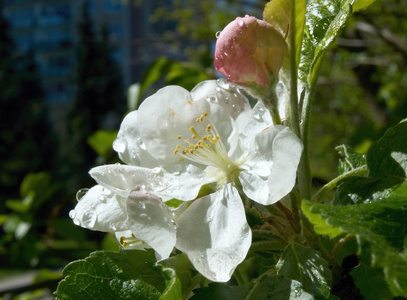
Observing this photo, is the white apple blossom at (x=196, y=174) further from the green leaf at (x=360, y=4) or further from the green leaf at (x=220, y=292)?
the green leaf at (x=360, y=4)

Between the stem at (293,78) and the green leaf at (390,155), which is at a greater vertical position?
the stem at (293,78)

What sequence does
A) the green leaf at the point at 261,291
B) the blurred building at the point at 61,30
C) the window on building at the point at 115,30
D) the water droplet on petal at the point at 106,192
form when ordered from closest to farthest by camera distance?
1. the green leaf at the point at 261,291
2. the water droplet on petal at the point at 106,192
3. the blurred building at the point at 61,30
4. the window on building at the point at 115,30

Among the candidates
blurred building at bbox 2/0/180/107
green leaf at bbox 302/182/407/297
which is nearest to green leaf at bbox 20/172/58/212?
green leaf at bbox 302/182/407/297

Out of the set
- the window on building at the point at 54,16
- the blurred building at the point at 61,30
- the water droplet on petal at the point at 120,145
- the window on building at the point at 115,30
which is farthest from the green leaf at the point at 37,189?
the window on building at the point at 54,16

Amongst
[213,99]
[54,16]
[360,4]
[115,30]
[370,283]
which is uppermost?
[360,4]

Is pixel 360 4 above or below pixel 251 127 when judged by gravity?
above

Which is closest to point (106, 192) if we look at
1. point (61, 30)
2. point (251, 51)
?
point (251, 51)

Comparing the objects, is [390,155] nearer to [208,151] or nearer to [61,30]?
[208,151]
